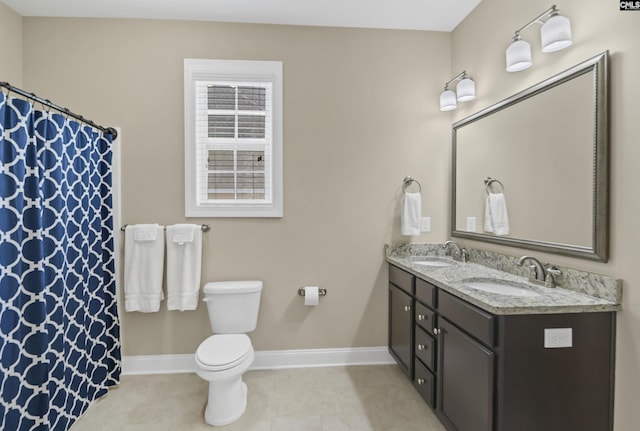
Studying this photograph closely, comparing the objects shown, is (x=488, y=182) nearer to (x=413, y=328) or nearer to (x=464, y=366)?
(x=413, y=328)

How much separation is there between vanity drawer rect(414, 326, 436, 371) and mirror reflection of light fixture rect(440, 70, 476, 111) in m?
1.69

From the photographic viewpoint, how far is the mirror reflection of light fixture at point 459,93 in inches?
91.4

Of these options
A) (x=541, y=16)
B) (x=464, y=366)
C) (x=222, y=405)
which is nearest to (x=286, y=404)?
(x=222, y=405)

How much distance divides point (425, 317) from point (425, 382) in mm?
403

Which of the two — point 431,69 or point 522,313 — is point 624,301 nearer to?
point 522,313

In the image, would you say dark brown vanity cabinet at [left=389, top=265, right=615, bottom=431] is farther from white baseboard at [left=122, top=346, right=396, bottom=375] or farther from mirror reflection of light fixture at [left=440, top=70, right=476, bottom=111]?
mirror reflection of light fixture at [left=440, top=70, right=476, bottom=111]

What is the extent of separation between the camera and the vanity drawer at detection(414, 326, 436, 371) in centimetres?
190

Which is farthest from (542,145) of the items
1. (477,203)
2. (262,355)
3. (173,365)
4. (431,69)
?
(173,365)

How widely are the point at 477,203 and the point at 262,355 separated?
205cm

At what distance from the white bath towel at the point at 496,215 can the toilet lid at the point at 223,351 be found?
5.87ft

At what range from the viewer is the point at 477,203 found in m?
2.32

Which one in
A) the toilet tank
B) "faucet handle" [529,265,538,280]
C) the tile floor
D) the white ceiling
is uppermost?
the white ceiling

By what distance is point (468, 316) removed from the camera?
1521mm

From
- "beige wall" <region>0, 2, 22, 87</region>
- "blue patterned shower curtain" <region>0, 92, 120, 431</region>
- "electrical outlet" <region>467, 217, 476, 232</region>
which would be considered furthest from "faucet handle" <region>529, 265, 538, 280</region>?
"beige wall" <region>0, 2, 22, 87</region>
